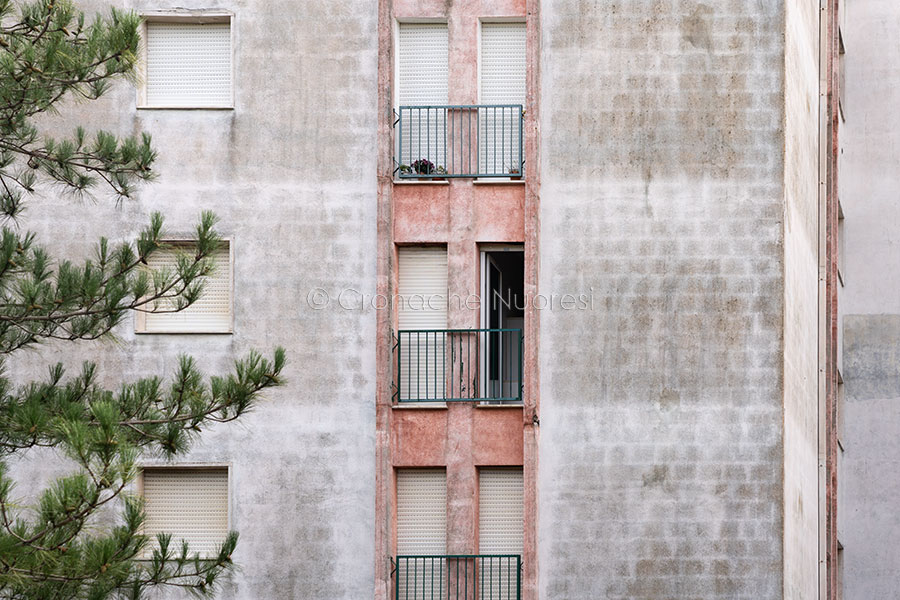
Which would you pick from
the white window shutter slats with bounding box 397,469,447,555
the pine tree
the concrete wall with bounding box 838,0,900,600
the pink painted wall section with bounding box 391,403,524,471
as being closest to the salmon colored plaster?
the pink painted wall section with bounding box 391,403,524,471

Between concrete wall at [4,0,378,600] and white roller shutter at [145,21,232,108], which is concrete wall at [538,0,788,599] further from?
white roller shutter at [145,21,232,108]

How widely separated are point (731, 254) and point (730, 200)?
72 cm

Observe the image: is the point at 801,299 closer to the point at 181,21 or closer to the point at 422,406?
the point at 422,406

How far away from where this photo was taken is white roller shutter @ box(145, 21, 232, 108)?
79.4 ft

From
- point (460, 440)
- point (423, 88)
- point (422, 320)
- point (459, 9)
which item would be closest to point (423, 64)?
point (423, 88)

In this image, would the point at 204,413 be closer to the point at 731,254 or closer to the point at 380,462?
the point at 380,462

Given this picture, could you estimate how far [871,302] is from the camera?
35.2 metres

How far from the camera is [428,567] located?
2339 cm

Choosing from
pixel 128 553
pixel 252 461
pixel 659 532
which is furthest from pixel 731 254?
pixel 128 553

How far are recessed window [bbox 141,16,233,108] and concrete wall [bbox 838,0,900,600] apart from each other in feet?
50.6

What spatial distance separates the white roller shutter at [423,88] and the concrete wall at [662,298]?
144 cm

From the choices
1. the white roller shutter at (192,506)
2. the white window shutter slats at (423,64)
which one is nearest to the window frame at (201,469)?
the white roller shutter at (192,506)

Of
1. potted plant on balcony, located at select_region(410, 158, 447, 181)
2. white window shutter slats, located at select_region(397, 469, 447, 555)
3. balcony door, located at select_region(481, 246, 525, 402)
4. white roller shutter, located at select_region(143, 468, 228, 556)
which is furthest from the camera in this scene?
potted plant on balcony, located at select_region(410, 158, 447, 181)

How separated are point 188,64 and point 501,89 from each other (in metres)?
4.26
